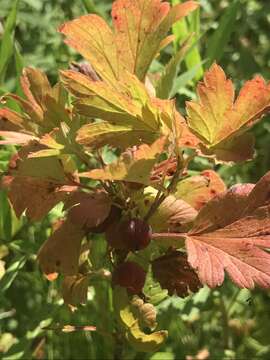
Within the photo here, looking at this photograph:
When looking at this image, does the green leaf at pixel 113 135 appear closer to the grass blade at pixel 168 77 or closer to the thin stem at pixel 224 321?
the grass blade at pixel 168 77

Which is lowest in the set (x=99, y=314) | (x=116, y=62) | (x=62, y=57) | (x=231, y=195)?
(x=99, y=314)

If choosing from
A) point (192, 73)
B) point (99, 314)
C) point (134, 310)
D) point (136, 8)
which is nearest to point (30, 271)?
point (99, 314)

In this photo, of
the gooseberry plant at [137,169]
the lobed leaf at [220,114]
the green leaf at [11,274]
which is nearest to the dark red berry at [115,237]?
the gooseberry plant at [137,169]

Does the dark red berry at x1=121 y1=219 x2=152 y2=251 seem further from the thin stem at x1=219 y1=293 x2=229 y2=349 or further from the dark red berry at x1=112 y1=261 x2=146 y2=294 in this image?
the thin stem at x1=219 y1=293 x2=229 y2=349

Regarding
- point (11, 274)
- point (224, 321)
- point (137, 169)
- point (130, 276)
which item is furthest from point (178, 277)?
point (224, 321)

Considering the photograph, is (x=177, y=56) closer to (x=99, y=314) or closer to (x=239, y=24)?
(x=99, y=314)

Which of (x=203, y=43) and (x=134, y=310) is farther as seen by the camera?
(x=203, y=43)

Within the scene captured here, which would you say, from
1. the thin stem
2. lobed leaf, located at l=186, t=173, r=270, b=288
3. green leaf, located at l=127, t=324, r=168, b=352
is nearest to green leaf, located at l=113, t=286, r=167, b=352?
green leaf, located at l=127, t=324, r=168, b=352

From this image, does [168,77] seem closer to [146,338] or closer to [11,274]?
[146,338]

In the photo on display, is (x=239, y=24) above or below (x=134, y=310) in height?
above
